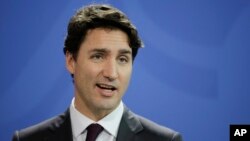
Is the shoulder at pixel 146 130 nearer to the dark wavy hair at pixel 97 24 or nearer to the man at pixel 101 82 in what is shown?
the man at pixel 101 82

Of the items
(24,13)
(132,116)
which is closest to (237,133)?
(132,116)

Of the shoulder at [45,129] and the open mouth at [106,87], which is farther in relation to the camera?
the shoulder at [45,129]

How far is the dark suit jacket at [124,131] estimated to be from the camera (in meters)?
1.67

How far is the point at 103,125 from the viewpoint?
1.65 metres

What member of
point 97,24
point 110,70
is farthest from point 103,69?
point 97,24

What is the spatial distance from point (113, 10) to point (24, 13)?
74cm

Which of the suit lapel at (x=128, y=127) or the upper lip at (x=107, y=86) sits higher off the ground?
the upper lip at (x=107, y=86)

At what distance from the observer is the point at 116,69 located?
1596mm

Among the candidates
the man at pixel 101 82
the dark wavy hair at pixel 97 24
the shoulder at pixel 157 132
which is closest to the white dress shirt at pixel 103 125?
the man at pixel 101 82

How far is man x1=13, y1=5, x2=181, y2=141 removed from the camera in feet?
5.28

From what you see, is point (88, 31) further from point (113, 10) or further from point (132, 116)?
point (132, 116)

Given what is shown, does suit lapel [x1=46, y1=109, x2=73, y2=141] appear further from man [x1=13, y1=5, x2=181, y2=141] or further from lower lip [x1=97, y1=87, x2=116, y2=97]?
lower lip [x1=97, y1=87, x2=116, y2=97]

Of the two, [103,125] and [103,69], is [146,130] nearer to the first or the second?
[103,125]

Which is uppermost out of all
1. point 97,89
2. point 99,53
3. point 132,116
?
point 99,53
